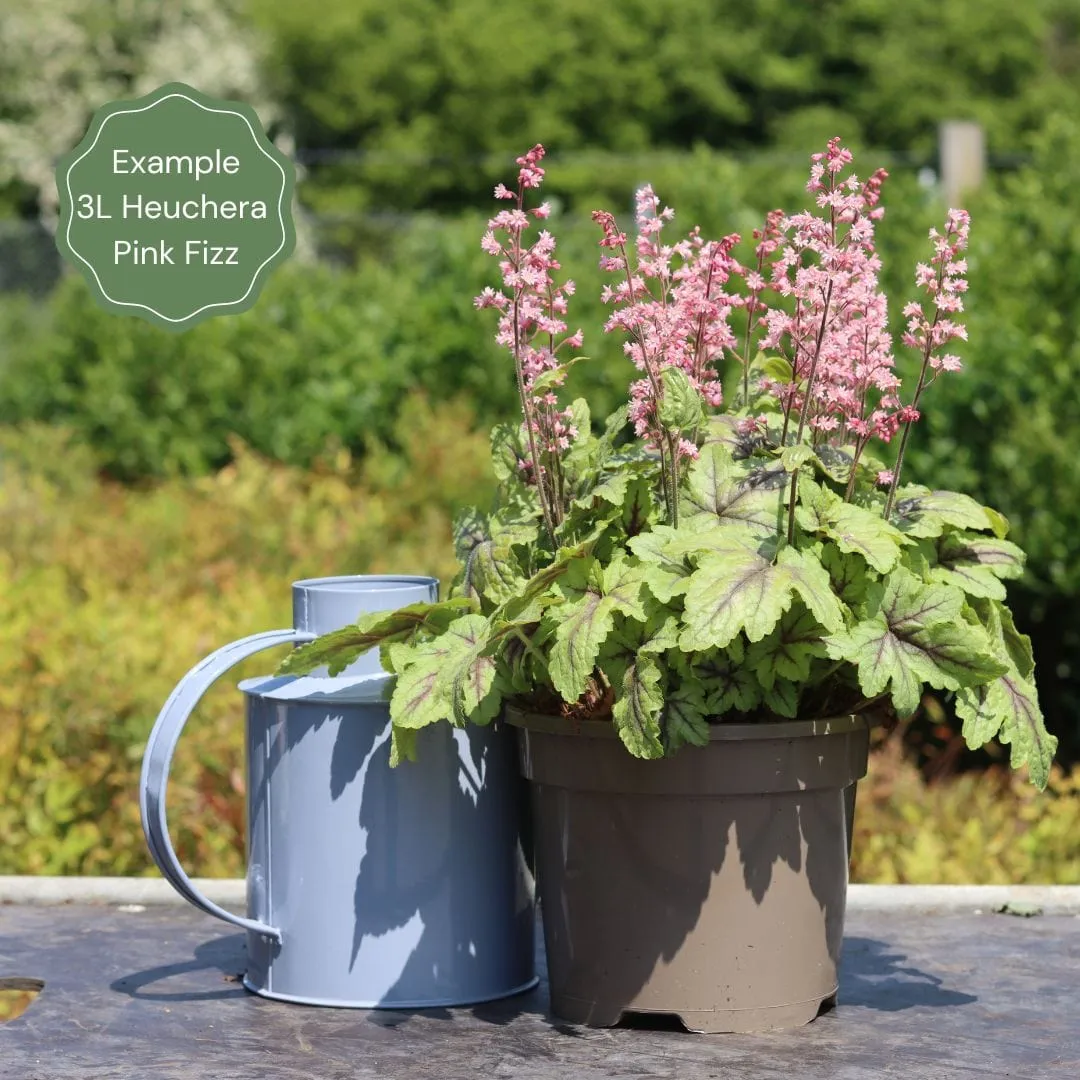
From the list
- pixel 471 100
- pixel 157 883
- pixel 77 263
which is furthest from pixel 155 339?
pixel 471 100

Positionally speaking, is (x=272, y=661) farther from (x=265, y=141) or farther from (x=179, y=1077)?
(x=179, y=1077)

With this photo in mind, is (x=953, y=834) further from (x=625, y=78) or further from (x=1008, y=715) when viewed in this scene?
(x=625, y=78)

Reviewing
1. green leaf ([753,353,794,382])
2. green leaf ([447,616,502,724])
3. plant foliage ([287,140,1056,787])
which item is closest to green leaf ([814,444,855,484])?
plant foliage ([287,140,1056,787])

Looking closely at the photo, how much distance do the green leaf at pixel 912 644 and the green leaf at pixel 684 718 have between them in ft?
0.56

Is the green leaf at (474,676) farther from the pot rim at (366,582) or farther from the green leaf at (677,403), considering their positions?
the green leaf at (677,403)

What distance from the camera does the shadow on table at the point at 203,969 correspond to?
91.4 inches

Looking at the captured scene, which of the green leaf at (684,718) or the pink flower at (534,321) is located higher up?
the pink flower at (534,321)

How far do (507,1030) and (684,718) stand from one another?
0.50 m

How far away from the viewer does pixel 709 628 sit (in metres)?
1.93

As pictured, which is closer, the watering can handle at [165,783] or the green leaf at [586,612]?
the green leaf at [586,612]

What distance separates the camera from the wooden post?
8.56 m

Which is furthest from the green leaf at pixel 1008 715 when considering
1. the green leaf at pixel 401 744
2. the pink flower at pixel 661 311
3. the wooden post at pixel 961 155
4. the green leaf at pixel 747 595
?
the wooden post at pixel 961 155

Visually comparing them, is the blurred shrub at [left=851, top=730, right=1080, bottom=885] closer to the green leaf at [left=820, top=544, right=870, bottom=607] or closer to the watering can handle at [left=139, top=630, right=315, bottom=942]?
the green leaf at [left=820, top=544, right=870, bottom=607]

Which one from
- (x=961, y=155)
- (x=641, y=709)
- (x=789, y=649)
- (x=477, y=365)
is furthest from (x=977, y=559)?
(x=961, y=155)
